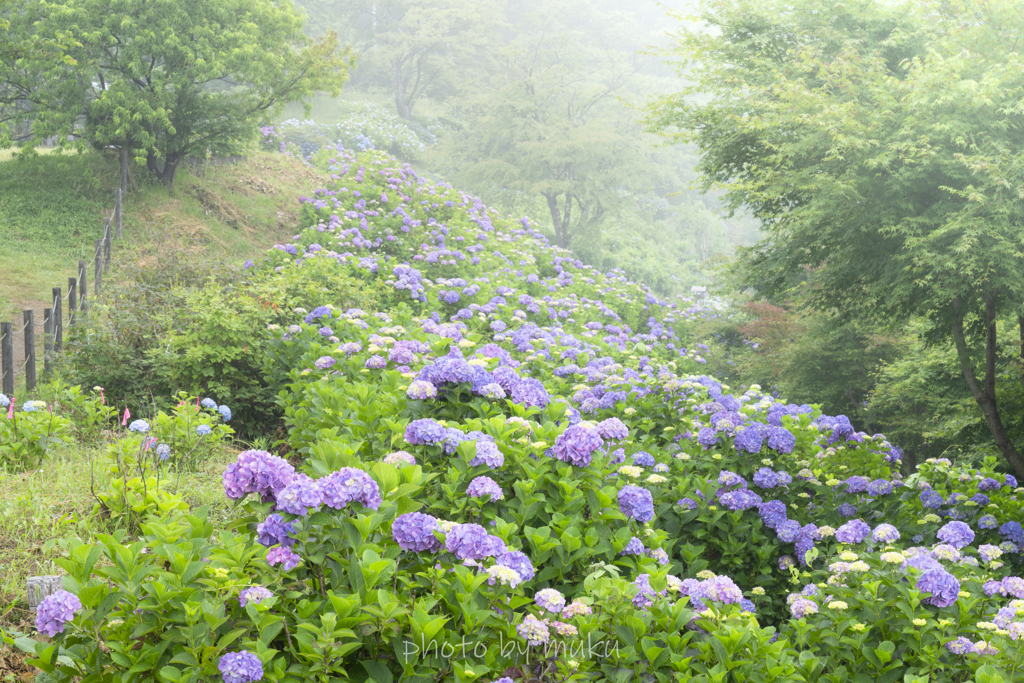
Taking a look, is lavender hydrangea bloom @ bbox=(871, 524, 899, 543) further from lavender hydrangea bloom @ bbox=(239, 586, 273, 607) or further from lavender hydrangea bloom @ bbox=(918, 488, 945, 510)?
lavender hydrangea bloom @ bbox=(239, 586, 273, 607)

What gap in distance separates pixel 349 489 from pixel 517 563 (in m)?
0.70

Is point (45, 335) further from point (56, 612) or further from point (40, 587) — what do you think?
point (56, 612)

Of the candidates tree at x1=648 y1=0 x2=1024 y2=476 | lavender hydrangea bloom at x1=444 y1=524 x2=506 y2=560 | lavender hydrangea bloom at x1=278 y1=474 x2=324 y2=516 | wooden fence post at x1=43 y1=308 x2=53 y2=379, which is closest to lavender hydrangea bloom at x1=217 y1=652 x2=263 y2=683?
lavender hydrangea bloom at x1=278 y1=474 x2=324 y2=516

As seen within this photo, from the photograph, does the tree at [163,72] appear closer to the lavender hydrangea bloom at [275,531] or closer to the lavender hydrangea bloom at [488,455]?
the lavender hydrangea bloom at [488,455]

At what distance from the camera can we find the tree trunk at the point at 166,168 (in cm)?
1544

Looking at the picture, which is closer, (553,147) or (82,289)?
(82,289)

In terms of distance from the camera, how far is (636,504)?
3.37 m

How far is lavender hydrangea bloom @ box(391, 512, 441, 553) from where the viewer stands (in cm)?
244

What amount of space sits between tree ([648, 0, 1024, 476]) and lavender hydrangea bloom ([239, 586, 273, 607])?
216 inches

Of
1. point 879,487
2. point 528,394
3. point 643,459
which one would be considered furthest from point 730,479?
point 528,394

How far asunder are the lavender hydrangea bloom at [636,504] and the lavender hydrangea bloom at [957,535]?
5.55ft

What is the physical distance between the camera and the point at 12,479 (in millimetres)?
4535

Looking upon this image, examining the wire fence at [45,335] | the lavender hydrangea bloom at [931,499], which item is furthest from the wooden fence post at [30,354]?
the lavender hydrangea bloom at [931,499]

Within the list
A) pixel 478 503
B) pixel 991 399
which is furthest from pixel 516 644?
pixel 991 399
